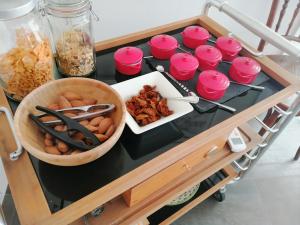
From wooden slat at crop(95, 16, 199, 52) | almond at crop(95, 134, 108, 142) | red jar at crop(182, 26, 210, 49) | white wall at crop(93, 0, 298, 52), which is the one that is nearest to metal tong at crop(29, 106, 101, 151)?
almond at crop(95, 134, 108, 142)

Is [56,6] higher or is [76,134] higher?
[56,6]

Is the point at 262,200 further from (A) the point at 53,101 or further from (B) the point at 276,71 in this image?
(A) the point at 53,101

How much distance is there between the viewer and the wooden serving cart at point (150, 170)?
49 centimetres

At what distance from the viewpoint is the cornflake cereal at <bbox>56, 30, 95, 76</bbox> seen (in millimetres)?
655

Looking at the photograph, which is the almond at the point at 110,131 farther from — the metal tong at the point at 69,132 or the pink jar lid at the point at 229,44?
the pink jar lid at the point at 229,44

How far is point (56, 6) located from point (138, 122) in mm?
316

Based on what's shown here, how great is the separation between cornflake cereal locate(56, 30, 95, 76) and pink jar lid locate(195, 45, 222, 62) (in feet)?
0.96

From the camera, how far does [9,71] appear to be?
577 mm

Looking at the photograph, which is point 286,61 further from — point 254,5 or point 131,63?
point 131,63

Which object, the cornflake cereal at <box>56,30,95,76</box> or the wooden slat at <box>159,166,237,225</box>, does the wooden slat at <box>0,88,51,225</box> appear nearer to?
the cornflake cereal at <box>56,30,95,76</box>

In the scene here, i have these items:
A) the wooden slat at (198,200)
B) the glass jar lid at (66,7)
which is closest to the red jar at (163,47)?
the glass jar lid at (66,7)

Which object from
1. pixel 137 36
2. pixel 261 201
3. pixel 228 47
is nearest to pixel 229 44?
pixel 228 47

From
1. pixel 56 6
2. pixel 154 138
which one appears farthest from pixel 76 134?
pixel 56 6

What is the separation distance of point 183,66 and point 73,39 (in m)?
0.28
